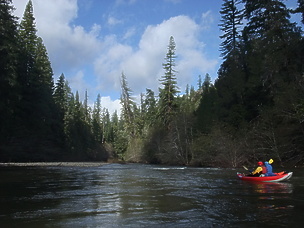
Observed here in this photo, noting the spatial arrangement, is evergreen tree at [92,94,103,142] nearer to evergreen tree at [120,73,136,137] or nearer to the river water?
evergreen tree at [120,73,136,137]

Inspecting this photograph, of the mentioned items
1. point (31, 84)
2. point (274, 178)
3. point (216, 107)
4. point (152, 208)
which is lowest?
point (152, 208)

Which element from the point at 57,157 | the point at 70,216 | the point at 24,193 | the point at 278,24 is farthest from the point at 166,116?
the point at 70,216

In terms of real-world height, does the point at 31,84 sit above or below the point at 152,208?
above

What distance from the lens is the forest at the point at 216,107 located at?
87.0ft

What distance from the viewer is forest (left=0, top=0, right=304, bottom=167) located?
2653 cm

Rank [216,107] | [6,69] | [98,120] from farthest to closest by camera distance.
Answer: [98,120]
[216,107]
[6,69]

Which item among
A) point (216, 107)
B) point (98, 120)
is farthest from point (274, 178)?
point (98, 120)

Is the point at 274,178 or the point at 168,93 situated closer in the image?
the point at 274,178

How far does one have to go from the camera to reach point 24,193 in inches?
467

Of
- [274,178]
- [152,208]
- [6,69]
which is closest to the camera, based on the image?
[152,208]

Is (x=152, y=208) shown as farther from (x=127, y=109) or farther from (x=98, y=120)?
(x=98, y=120)

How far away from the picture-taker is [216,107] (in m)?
37.5

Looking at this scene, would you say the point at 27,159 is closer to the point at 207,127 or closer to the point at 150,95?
the point at 207,127

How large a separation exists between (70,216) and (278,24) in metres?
26.1
